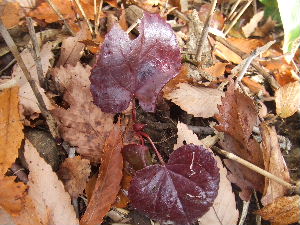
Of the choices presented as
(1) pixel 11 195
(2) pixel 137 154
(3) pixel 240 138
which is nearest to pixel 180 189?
(2) pixel 137 154

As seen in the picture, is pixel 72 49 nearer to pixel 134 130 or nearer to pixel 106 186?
pixel 134 130

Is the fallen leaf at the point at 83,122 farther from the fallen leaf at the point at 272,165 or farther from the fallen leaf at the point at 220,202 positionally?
the fallen leaf at the point at 272,165

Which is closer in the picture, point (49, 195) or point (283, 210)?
point (49, 195)

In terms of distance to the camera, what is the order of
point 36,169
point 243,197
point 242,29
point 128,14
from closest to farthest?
point 36,169
point 243,197
point 128,14
point 242,29

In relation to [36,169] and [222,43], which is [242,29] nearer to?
[222,43]

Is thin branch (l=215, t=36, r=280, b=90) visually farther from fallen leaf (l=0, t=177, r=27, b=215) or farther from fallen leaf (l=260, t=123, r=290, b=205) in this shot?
fallen leaf (l=0, t=177, r=27, b=215)

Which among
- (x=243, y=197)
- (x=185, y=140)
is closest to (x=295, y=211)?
(x=243, y=197)
